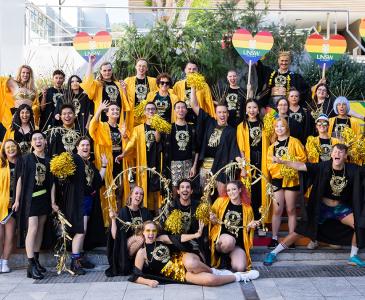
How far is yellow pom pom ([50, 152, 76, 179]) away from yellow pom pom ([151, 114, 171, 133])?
1.27 meters

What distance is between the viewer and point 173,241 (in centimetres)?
691

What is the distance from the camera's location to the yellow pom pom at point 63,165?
707cm

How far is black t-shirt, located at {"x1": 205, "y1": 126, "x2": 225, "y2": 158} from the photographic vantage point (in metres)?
8.09

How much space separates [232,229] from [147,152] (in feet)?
5.77

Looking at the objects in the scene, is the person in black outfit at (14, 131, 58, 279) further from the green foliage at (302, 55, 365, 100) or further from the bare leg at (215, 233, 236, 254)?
the green foliage at (302, 55, 365, 100)

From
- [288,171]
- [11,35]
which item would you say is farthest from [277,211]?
[11,35]

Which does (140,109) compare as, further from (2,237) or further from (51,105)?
(2,237)

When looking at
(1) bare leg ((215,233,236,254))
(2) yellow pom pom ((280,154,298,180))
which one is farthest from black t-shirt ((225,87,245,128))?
(1) bare leg ((215,233,236,254))

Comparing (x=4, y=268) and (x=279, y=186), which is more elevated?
(x=279, y=186)

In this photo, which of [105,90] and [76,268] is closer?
[76,268]

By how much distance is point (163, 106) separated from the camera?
8578 mm

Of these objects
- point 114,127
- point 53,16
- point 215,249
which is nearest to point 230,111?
point 114,127

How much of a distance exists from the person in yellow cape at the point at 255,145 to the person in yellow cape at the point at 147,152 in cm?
117

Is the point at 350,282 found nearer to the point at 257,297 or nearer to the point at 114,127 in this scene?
the point at 257,297
